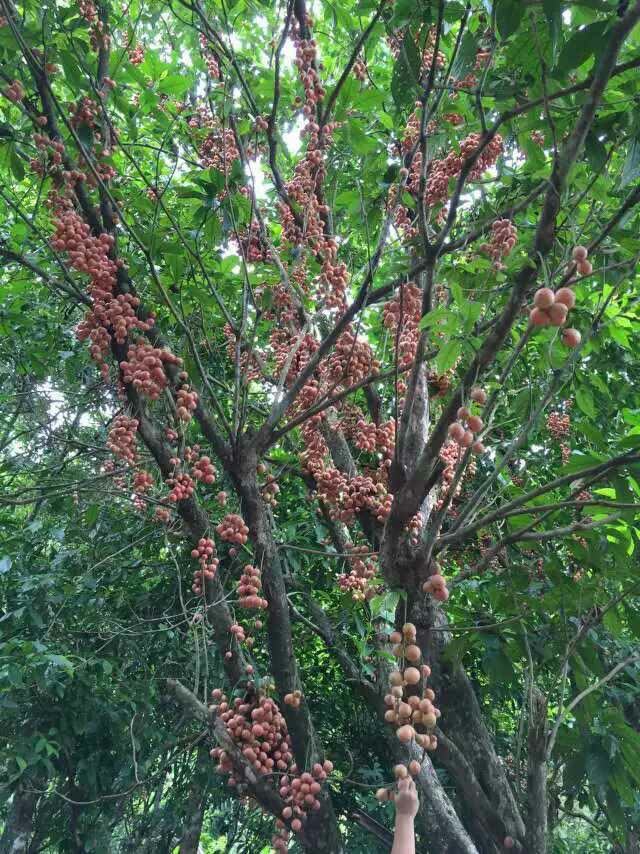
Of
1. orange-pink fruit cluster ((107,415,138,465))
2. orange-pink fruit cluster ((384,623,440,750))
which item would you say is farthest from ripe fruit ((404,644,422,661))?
orange-pink fruit cluster ((107,415,138,465))

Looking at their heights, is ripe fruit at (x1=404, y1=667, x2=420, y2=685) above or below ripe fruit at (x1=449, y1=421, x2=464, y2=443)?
below

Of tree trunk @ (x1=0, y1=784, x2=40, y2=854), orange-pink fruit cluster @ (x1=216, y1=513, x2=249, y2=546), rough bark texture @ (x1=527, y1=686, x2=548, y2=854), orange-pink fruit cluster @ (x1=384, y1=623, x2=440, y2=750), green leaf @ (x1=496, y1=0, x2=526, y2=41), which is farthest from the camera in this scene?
tree trunk @ (x1=0, y1=784, x2=40, y2=854)

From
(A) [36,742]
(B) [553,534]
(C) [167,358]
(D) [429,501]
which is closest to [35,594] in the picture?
(A) [36,742]

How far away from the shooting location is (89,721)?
3975 mm

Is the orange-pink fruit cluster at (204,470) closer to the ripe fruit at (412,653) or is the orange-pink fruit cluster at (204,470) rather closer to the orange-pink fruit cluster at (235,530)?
the orange-pink fruit cluster at (235,530)

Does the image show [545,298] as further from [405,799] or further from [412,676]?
[405,799]

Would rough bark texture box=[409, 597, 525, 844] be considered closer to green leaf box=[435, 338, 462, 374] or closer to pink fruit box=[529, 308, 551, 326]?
green leaf box=[435, 338, 462, 374]

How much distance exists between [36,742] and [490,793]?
2521 mm

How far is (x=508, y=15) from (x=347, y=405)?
2.14 metres

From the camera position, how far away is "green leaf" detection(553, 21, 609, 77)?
4.60 ft

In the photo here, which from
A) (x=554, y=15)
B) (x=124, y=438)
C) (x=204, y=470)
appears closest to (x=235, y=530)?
(x=204, y=470)

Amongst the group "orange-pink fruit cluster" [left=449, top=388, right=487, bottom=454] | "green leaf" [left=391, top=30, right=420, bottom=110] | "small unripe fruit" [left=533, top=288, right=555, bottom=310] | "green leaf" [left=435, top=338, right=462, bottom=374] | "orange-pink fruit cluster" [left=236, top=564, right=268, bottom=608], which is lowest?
"orange-pink fruit cluster" [left=236, top=564, right=268, bottom=608]

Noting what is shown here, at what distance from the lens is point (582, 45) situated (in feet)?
4.67

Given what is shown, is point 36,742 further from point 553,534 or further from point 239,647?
point 553,534
